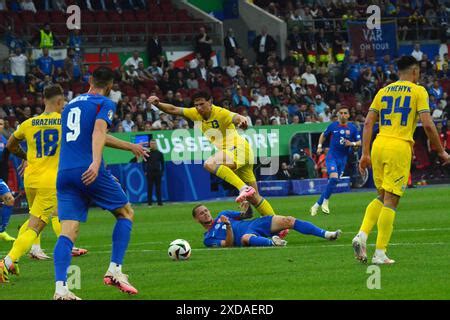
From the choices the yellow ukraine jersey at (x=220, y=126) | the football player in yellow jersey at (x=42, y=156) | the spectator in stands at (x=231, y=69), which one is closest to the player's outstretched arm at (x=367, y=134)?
the football player in yellow jersey at (x=42, y=156)

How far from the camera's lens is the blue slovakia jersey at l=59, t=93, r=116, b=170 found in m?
11.4

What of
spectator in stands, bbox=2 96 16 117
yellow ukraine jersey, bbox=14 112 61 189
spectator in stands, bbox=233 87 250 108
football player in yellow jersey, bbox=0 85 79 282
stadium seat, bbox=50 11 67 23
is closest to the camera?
football player in yellow jersey, bbox=0 85 79 282

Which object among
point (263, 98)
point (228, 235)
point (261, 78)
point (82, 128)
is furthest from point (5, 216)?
point (261, 78)

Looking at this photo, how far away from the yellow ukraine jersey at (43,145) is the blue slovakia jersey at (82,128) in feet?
11.3

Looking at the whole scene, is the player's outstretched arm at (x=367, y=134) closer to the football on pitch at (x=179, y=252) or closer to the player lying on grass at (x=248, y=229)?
the player lying on grass at (x=248, y=229)

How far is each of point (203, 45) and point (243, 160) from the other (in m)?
24.0

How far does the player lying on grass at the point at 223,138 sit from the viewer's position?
1873cm

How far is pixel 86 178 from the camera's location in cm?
1113

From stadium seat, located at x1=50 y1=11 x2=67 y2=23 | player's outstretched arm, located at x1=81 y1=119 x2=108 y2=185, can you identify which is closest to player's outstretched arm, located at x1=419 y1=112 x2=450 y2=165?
player's outstretched arm, located at x1=81 y1=119 x2=108 y2=185

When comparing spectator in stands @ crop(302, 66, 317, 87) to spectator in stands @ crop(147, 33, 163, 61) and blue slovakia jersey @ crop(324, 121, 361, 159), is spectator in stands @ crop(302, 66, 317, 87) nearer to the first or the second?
spectator in stands @ crop(147, 33, 163, 61)

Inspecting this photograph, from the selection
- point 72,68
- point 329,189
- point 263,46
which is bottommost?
point 329,189

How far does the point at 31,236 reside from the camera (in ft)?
47.2

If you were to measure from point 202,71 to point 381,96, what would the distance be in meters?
27.6

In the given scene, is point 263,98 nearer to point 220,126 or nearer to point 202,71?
point 202,71
